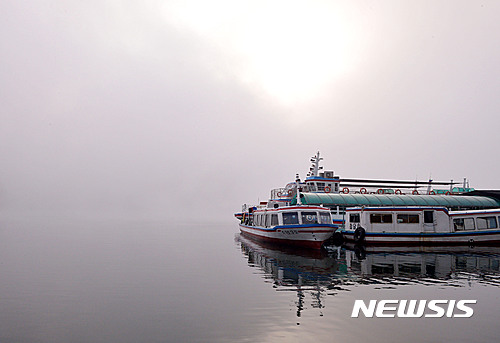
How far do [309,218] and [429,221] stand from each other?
580 inches

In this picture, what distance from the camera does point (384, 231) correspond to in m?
42.2

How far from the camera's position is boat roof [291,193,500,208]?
207ft

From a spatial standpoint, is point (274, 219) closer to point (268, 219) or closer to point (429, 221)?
point (268, 219)

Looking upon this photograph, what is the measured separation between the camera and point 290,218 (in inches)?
1687

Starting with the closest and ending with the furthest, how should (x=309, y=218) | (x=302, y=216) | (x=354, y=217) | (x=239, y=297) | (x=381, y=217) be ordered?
(x=239, y=297)
(x=302, y=216)
(x=309, y=218)
(x=381, y=217)
(x=354, y=217)

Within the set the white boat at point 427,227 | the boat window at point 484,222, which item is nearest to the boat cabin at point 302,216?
the white boat at point 427,227

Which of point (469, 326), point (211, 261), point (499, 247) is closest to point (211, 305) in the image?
point (469, 326)

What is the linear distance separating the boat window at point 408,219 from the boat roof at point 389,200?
20406 millimetres

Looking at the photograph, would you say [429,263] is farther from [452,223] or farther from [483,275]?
[452,223]

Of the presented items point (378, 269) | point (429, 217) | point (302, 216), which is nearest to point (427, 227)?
point (429, 217)

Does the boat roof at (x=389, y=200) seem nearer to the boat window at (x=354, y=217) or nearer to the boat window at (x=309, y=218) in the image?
the boat window at (x=354, y=217)

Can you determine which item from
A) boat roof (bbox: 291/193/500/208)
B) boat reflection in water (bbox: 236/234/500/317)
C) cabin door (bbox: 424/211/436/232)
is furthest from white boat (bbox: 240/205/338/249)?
boat roof (bbox: 291/193/500/208)

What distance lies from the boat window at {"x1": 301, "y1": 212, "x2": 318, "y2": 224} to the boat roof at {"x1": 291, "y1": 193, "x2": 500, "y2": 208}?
18.8 metres

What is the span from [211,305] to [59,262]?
908 inches
